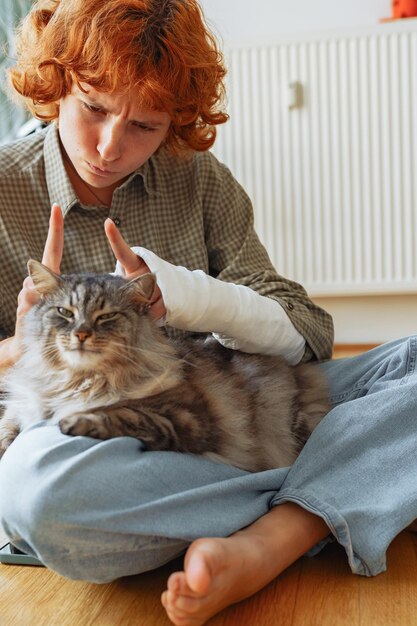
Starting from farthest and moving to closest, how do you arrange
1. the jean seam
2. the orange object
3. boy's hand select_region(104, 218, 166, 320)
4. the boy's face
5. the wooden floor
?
1. the orange object
2. the jean seam
3. the boy's face
4. boy's hand select_region(104, 218, 166, 320)
5. the wooden floor

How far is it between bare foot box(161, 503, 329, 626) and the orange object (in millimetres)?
2637

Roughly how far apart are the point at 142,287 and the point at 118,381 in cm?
18

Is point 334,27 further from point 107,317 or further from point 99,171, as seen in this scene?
point 107,317

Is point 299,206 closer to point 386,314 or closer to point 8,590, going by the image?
point 386,314

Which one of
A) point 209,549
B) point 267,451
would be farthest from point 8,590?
point 267,451

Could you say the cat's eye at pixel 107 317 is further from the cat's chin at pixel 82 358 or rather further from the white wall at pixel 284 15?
the white wall at pixel 284 15

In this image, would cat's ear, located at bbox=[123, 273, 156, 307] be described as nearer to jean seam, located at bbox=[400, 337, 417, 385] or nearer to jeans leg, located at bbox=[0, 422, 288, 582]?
jeans leg, located at bbox=[0, 422, 288, 582]

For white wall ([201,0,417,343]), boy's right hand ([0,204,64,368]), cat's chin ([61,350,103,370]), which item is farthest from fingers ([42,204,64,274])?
white wall ([201,0,417,343])

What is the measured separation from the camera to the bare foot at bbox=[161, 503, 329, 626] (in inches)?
40.4

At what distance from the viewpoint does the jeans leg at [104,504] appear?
43.3 inches

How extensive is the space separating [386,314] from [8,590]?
2.70 metres

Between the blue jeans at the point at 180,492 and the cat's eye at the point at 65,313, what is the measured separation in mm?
198

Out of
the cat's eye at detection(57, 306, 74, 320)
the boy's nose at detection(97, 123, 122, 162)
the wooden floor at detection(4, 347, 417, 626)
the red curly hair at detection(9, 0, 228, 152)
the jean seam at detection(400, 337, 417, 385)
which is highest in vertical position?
the red curly hair at detection(9, 0, 228, 152)

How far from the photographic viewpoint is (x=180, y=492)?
3.91 ft
